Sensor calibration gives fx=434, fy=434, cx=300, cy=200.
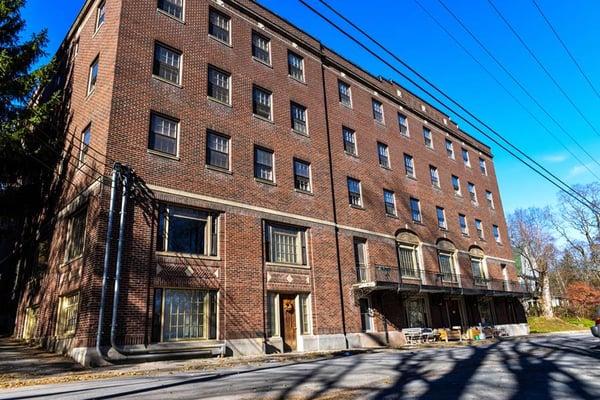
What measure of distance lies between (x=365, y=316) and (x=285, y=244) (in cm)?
620

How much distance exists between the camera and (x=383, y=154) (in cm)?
2828

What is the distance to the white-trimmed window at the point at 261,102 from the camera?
21109mm

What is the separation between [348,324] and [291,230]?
5337 millimetres

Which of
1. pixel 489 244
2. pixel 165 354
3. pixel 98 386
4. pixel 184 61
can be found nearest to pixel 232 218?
pixel 165 354

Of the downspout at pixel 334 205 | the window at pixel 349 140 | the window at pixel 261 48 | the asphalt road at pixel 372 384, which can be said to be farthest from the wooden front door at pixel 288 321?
the window at pixel 261 48

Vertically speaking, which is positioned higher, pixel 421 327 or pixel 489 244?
pixel 489 244

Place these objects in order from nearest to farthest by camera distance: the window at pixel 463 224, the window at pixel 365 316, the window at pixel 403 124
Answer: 1. the window at pixel 365 316
2. the window at pixel 403 124
3. the window at pixel 463 224

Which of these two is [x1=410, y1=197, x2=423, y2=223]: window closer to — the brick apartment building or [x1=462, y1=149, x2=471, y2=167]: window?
the brick apartment building

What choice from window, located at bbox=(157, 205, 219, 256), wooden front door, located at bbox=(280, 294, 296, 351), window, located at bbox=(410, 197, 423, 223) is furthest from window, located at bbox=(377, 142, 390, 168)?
window, located at bbox=(157, 205, 219, 256)

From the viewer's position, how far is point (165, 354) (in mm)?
14102

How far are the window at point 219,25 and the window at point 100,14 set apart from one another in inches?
182

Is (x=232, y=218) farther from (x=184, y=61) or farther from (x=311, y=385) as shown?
(x=311, y=385)

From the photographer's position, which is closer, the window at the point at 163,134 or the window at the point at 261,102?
the window at the point at 163,134

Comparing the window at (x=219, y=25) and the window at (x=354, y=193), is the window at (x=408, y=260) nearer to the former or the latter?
the window at (x=354, y=193)
